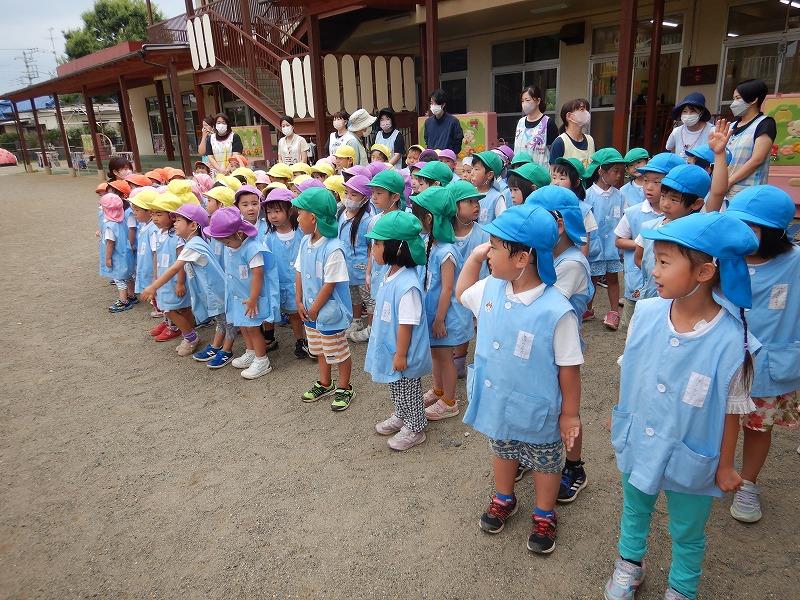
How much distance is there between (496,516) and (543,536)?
0.23 metres

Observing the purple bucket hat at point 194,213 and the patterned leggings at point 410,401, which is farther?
the purple bucket hat at point 194,213

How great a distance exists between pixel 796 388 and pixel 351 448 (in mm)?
2269

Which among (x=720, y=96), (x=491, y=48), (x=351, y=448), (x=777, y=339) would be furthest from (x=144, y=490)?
(x=491, y=48)

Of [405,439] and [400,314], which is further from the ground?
[400,314]

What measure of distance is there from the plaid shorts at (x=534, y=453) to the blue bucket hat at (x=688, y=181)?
1.50 m

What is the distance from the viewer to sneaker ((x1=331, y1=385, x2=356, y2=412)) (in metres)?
3.64

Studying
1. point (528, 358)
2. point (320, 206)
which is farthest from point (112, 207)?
point (528, 358)

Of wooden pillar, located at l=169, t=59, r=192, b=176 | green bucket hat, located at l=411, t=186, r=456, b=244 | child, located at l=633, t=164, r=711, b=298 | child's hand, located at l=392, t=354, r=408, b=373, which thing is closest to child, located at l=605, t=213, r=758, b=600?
child, located at l=633, t=164, r=711, b=298

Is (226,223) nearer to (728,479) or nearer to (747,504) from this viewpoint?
(728,479)

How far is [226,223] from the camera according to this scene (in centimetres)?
386

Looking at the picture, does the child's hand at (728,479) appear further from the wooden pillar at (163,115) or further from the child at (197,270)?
the wooden pillar at (163,115)

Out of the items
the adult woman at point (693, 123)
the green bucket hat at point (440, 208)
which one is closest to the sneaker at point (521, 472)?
the green bucket hat at point (440, 208)

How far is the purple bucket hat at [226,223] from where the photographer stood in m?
3.86

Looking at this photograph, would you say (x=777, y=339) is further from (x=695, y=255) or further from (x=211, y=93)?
(x=211, y=93)
